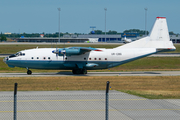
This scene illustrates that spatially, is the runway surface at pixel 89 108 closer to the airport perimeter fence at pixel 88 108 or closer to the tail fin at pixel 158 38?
the airport perimeter fence at pixel 88 108

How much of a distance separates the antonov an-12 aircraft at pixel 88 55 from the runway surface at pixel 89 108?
1722 cm

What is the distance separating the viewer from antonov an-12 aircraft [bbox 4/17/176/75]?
112ft

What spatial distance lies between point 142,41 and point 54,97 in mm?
22222

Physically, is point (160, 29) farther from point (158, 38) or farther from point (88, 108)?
point (88, 108)

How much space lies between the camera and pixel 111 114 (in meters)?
13.3

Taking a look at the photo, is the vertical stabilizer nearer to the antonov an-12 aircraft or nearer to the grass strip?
the antonov an-12 aircraft

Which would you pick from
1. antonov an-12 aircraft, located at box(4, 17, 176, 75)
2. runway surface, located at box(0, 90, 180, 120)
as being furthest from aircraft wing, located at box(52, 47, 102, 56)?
runway surface, located at box(0, 90, 180, 120)

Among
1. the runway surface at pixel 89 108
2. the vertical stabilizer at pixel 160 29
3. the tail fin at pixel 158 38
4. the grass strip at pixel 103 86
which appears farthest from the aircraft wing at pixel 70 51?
the runway surface at pixel 89 108

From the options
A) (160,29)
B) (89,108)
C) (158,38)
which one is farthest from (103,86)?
(160,29)

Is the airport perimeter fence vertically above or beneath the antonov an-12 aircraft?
beneath

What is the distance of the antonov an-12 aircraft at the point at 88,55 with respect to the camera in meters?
34.1

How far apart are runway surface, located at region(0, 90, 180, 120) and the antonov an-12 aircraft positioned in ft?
56.5

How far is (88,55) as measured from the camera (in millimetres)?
35000

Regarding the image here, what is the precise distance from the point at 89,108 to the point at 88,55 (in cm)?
2109
